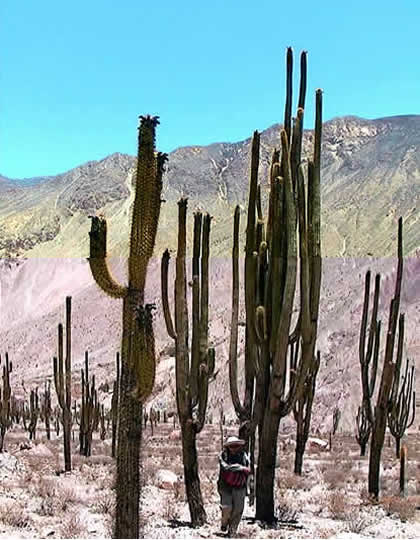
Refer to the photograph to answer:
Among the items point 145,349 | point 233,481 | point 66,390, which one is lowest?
point 233,481

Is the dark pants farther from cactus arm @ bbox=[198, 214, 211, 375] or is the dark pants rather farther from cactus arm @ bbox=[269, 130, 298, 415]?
cactus arm @ bbox=[198, 214, 211, 375]

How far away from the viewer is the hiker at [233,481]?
955cm

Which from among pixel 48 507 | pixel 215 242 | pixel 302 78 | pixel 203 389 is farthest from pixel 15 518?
pixel 215 242

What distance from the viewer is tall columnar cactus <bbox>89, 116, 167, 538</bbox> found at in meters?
7.76

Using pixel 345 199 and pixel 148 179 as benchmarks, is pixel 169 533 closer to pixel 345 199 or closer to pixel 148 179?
pixel 148 179

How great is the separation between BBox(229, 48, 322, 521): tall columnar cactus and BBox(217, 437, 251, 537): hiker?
4.01 ft

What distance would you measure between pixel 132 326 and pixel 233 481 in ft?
9.54

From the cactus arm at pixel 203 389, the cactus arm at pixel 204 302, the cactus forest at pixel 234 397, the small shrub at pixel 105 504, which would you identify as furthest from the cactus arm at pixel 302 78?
the small shrub at pixel 105 504

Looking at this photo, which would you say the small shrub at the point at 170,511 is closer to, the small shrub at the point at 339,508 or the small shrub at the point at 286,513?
the small shrub at the point at 286,513

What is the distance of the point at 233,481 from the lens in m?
9.57

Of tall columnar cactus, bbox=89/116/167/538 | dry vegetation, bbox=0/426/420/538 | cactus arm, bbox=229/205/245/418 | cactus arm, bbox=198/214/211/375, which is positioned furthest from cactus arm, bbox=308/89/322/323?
tall columnar cactus, bbox=89/116/167/538

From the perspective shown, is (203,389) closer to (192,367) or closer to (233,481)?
(192,367)

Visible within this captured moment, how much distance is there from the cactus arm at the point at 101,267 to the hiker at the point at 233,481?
9.20 feet

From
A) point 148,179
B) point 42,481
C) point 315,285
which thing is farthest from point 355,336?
point 148,179
